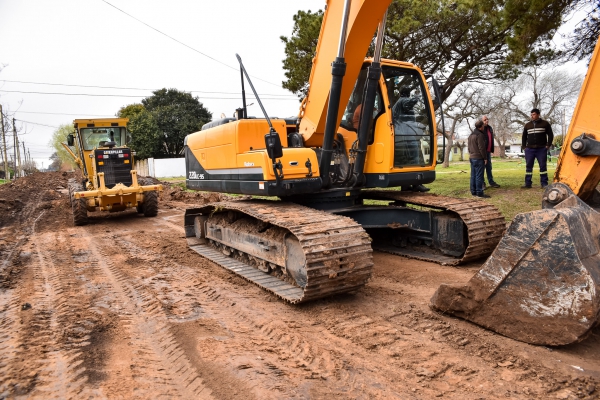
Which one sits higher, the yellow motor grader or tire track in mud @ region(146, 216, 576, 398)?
the yellow motor grader

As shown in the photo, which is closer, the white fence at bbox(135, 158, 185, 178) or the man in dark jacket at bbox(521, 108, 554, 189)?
the man in dark jacket at bbox(521, 108, 554, 189)

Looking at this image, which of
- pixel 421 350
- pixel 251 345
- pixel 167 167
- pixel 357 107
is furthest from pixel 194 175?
pixel 167 167

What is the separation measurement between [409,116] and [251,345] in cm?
383

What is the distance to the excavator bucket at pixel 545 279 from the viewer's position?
3.00 metres

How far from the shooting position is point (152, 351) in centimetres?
360

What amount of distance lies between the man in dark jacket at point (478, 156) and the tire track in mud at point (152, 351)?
7.35 meters

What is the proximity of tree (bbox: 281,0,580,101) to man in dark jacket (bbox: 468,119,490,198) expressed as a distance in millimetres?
2417

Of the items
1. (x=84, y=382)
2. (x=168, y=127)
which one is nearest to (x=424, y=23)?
(x=84, y=382)

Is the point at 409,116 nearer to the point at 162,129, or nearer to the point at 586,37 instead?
the point at 586,37

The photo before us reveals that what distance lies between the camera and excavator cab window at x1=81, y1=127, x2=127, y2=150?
12.9 m

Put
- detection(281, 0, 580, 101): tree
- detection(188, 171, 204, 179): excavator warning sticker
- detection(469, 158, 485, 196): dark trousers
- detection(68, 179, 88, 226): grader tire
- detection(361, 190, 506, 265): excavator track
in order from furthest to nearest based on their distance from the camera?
detection(281, 0, 580, 101): tree, detection(68, 179, 88, 226): grader tire, detection(469, 158, 485, 196): dark trousers, detection(188, 171, 204, 179): excavator warning sticker, detection(361, 190, 506, 265): excavator track

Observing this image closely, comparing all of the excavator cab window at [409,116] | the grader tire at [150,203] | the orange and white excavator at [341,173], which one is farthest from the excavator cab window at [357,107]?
the grader tire at [150,203]

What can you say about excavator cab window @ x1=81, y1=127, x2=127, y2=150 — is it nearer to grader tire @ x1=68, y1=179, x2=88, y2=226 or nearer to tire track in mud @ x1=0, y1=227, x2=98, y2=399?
grader tire @ x1=68, y1=179, x2=88, y2=226

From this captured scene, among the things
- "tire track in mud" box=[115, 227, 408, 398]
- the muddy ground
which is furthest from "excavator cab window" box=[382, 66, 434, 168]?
"tire track in mud" box=[115, 227, 408, 398]
